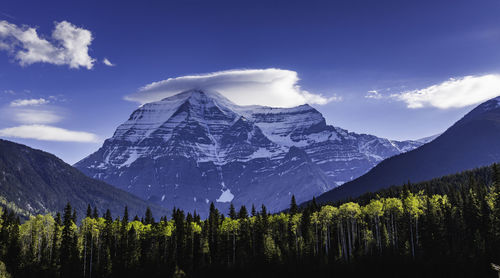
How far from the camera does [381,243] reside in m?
143

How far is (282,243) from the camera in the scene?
152 meters

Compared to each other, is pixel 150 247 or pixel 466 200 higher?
pixel 466 200

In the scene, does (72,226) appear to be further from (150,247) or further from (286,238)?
(286,238)

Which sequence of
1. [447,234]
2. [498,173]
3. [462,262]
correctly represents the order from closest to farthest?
[462,262]
[498,173]
[447,234]

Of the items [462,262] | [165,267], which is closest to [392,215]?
[462,262]

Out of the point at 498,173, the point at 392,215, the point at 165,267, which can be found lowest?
the point at 165,267

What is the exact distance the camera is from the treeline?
125 metres

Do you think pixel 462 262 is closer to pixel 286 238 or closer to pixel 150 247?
pixel 286 238

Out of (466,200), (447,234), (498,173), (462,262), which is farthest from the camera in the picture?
(466,200)

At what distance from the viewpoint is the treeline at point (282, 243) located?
4914 inches

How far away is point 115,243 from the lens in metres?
157

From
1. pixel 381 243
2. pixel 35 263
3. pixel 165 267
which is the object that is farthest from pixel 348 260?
pixel 35 263

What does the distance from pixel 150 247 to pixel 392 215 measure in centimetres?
7289

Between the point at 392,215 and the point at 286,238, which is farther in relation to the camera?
the point at 286,238
